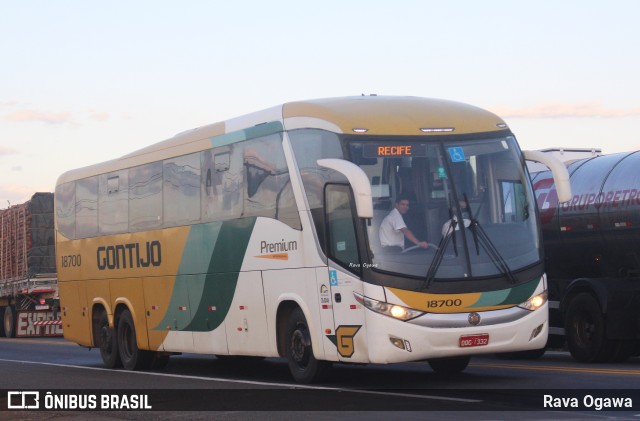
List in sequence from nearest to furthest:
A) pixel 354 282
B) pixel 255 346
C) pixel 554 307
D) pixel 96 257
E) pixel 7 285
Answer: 1. pixel 354 282
2. pixel 255 346
3. pixel 554 307
4. pixel 96 257
5. pixel 7 285

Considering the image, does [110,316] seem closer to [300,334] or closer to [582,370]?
[300,334]

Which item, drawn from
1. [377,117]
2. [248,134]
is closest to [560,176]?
[377,117]

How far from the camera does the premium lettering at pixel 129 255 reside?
69.0ft

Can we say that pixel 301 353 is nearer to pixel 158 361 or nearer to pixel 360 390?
pixel 360 390

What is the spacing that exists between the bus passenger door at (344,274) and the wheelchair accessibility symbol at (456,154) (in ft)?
4.64

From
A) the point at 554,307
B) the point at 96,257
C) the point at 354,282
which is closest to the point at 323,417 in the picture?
the point at 354,282

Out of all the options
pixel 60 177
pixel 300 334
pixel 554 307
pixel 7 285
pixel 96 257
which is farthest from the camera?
pixel 7 285

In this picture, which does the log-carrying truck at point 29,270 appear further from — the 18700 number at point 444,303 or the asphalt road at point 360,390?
the 18700 number at point 444,303

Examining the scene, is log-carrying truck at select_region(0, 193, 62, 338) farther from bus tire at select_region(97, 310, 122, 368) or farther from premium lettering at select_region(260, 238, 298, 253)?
premium lettering at select_region(260, 238, 298, 253)

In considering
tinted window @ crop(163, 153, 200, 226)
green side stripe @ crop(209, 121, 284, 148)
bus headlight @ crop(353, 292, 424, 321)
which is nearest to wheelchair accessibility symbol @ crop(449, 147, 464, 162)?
bus headlight @ crop(353, 292, 424, 321)

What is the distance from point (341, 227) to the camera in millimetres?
15516

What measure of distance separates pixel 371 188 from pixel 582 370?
4757mm

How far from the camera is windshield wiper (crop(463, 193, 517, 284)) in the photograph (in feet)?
50.4

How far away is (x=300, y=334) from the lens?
54.2 feet
